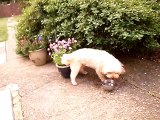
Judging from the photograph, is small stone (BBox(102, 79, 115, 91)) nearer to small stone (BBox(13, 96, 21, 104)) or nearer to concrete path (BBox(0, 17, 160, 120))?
concrete path (BBox(0, 17, 160, 120))

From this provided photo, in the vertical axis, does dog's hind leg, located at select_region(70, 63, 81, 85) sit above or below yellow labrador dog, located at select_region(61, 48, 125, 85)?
below

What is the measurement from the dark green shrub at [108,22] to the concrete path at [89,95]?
52cm

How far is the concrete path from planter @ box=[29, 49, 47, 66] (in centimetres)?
29

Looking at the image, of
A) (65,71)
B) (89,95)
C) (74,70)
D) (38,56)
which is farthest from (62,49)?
(89,95)

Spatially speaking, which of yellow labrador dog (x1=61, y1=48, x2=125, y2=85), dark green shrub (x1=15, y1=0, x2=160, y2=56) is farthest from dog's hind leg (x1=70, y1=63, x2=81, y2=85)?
dark green shrub (x1=15, y1=0, x2=160, y2=56)

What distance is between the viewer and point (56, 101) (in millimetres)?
4637

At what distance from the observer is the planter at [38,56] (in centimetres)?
625

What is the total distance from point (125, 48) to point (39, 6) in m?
2.23

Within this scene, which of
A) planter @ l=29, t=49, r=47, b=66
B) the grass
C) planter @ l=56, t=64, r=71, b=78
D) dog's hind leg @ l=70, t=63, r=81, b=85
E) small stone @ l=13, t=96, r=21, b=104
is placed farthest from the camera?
the grass

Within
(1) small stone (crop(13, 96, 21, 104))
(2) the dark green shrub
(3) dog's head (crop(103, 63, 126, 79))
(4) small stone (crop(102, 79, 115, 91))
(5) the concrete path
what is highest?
(2) the dark green shrub

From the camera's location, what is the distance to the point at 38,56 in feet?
20.5

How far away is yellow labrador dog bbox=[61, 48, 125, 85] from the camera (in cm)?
463

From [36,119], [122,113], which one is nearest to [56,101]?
[36,119]

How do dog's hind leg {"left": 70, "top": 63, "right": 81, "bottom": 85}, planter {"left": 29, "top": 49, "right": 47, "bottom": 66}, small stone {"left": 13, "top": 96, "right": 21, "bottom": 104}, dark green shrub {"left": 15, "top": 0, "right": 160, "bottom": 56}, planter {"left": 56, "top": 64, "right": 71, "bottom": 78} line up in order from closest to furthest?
small stone {"left": 13, "top": 96, "right": 21, "bottom": 104}, dark green shrub {"left": 15, "top": 0, "right": 160, "bottom": 56}, dog's hind leg {"left": 70, "top": 63, "right": 81, "bottom": 85}, planter {"left": 56, "top": 64, "right": 71, "bottom": 78}, planter {"left": 29, "top": 49, "right": 47, "bottom": 66}
